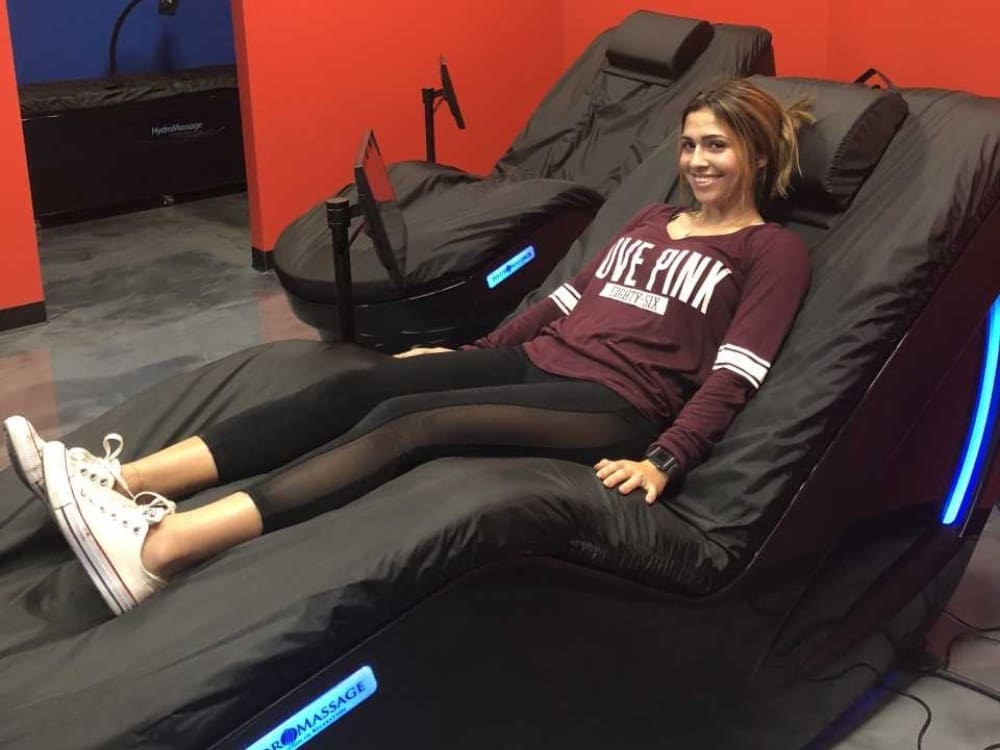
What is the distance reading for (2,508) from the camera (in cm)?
187

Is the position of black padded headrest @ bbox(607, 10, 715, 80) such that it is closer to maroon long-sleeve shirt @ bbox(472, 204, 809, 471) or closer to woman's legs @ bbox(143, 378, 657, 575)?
maroon long-sleeve shirt @ bbox(472, 204, 809, 471)

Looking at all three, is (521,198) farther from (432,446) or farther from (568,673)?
(568,673)

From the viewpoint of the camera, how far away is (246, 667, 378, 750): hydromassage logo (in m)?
1.37

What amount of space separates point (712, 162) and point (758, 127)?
0.10 metres

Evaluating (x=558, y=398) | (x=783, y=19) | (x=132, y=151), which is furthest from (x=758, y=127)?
(x=132, y=151)

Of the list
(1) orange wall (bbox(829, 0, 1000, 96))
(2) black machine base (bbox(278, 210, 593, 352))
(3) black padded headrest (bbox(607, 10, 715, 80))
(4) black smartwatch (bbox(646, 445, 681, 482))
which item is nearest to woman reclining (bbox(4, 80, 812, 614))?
(4) black smartwatch (bbox(646, 445, 681, 482))

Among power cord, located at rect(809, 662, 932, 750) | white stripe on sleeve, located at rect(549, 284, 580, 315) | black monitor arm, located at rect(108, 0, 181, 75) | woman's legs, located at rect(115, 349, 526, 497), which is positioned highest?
black monitor arm, located at rect(108, 0, 181, 75)

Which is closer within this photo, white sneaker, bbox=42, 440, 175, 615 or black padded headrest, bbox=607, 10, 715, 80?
white sneaker, bbox=42, 440, 175, 615

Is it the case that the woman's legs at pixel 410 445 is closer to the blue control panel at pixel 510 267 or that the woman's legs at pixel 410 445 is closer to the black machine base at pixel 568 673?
the black machine base at pixel 568 673

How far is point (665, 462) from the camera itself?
1711 millimetres

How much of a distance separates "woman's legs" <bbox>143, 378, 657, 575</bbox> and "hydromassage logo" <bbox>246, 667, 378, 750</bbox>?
286 millimetres

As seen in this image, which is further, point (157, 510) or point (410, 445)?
point (410, 445)

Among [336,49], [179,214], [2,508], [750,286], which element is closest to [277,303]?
[336,49]

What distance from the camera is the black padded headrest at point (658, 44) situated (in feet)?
11.0
